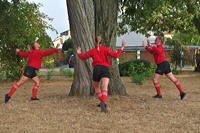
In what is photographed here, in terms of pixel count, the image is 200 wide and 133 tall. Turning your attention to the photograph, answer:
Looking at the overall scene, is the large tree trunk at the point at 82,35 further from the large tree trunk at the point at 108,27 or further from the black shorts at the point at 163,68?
the black shorts at the point at 163,68

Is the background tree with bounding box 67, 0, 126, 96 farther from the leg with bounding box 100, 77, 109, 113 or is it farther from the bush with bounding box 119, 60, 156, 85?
the bush with bounding box 119, 60, 156, 85

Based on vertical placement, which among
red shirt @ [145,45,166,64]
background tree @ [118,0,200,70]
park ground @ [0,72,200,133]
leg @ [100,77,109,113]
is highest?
background tree @ [118,0,200,70]

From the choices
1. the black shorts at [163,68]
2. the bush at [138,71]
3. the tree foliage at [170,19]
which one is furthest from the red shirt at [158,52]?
the tree foliage at [170,19]

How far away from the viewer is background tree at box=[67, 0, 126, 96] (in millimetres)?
8922

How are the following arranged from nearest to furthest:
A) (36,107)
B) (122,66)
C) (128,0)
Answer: (36,107) < (128,0) < (122,66)

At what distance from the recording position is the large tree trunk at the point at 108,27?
9.41 meters

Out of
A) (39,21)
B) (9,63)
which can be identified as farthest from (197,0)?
(9,63)

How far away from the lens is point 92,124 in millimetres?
5891

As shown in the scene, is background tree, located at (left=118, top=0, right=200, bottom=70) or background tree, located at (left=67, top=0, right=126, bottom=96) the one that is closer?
background tree, located at (left=67, top=0, right=126, bottom=96)

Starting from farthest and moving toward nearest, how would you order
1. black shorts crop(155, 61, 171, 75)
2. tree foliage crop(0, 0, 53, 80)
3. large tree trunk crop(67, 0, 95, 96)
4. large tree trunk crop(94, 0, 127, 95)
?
tree foliage crop(0, 0, 53, 80)
large tree trunk crop(94, 0, 127, 95)
black shorts crop(155, 61, 171, 75)
large tree trunk crop(67, 0, 95, 96)

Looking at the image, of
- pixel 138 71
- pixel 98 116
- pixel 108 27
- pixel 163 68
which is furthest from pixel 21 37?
pixel 98 116

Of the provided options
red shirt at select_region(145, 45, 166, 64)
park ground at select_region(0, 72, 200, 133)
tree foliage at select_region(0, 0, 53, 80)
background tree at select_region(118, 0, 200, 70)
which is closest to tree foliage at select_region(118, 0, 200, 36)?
background tree at select_region(118, 0, 200, 70)

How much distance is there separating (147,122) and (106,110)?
1.22 metres

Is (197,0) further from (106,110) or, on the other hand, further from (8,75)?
(106,110)
